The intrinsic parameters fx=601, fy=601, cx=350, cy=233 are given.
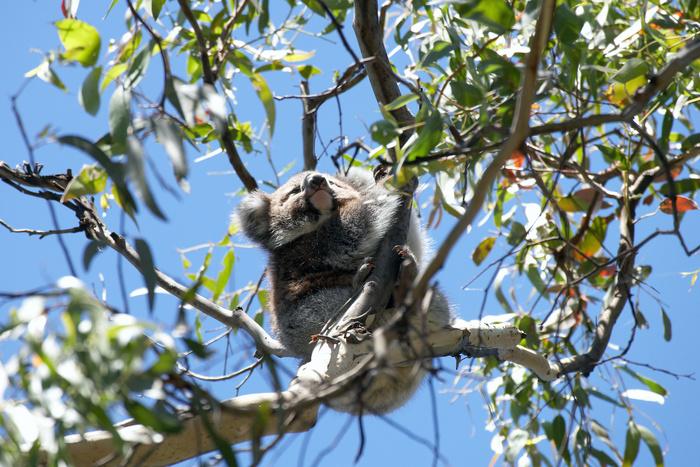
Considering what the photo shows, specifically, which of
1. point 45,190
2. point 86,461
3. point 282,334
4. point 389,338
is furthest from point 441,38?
point 86,461

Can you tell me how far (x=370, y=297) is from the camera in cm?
186

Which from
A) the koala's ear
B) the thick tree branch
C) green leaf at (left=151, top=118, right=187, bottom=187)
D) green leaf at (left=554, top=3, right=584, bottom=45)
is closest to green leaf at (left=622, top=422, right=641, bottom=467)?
the thick tree branch

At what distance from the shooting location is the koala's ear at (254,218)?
312 centimetres

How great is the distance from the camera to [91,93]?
1.29m

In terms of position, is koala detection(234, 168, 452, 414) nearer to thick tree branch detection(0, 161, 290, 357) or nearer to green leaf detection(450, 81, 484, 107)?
thick tree branch detection(0, 161, 290, 357)

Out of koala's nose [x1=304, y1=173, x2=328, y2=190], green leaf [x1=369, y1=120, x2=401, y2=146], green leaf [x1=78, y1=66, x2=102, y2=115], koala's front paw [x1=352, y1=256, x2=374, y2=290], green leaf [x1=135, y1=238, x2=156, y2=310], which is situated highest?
koala's nose [x1=304, y1=173, x2=328, y2=190]

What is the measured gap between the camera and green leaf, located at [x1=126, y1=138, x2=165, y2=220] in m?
1.01

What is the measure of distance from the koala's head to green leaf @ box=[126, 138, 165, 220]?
182 centimetres

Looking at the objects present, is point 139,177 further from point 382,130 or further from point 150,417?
point 382,130

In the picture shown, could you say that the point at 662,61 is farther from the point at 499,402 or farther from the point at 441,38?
the point at 499,402

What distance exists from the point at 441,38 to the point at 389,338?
1730mm

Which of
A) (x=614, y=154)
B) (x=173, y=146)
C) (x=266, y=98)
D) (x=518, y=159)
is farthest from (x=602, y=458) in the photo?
(x=173, y=146)

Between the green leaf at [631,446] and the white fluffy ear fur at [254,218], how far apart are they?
6.21 ft

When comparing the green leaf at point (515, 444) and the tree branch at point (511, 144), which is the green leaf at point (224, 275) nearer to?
the green leaf at point (515, 444)
